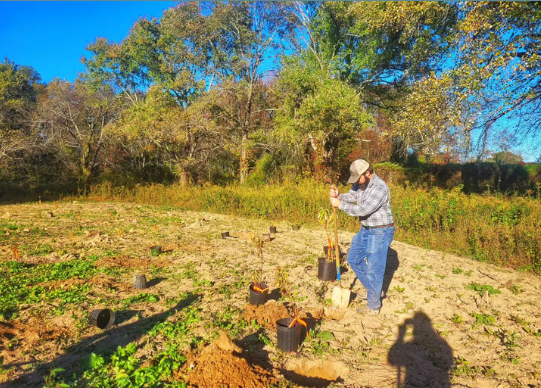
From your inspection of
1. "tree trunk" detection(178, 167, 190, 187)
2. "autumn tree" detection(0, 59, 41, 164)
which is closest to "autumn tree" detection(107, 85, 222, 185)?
"tree trunk" detection(178, 167, 190, 187)

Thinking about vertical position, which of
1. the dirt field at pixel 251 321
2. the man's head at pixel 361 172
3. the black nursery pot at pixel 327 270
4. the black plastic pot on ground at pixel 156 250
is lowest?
the dirt field at pixel 251 321

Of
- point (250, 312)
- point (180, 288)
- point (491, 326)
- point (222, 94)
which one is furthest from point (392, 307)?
point (222, 94)

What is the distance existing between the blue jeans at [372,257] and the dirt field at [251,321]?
315mm

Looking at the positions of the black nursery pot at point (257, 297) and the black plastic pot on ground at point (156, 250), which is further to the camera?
the black plastic pot on ground at point (156, 250)

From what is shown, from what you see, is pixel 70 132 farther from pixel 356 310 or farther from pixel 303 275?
pixel 356 310

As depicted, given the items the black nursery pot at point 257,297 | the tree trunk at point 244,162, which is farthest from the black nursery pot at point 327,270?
the tree trunk at point 244,162

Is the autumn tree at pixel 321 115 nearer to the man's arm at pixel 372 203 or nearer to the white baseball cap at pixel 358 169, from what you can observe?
the white baseball cap at pixel 358 169

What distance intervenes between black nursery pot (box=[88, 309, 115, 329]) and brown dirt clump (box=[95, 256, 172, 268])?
6.55 feet

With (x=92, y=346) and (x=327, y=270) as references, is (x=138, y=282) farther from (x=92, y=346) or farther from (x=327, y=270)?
(x=327, y=270)

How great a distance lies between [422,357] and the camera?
316 cm

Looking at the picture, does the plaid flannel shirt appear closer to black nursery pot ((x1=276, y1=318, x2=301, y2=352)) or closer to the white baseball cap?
the white baseball cap

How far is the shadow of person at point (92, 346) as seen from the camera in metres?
2.58

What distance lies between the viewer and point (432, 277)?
5125 millimetres

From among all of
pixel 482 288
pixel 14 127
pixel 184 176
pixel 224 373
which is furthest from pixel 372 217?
pixel 14 127
